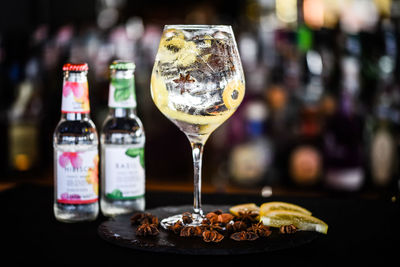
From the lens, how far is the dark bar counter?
2.07 feet

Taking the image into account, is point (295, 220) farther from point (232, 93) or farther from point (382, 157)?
point (382, 157)

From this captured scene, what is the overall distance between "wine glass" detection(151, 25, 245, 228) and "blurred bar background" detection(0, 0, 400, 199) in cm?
139

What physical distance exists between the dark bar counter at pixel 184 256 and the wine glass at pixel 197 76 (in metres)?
0.14

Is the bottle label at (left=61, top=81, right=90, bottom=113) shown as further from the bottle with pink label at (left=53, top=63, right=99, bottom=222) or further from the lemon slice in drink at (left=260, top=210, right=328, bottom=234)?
the lemon slice in drink at (left=260, top=210, right=328, bottom=234)

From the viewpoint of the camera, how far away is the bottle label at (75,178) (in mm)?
874

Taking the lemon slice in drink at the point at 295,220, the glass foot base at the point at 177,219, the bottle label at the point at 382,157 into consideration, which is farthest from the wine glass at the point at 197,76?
the bottle label at the point at 382,157

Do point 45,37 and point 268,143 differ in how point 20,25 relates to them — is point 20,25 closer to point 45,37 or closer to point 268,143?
point 45,37

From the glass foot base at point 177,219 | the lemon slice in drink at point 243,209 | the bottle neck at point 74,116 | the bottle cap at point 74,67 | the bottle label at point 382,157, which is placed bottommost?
the bottle label at point 382,157

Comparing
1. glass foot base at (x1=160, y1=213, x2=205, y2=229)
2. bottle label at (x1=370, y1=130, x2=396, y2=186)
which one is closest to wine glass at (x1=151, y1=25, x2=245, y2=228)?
glass foot base at (x1=160, y1=213, x2=205, y2=229)

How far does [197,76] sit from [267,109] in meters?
1.61

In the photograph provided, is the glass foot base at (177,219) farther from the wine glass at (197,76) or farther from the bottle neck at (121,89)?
the bottle neck at (121,89)

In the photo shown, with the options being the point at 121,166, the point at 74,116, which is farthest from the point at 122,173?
the point at 74,116

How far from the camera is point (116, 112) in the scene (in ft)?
3.30

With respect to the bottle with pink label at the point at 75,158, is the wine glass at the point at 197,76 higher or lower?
higher
